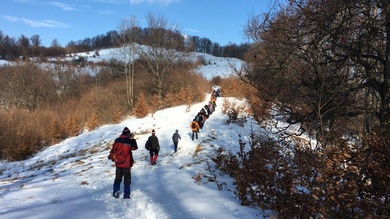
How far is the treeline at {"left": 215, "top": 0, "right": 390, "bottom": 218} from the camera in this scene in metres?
4.12

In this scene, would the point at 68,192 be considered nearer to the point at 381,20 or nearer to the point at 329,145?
the point at 329,145

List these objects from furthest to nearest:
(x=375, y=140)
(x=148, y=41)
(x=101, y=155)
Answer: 1. (x=148, y=41)
2. (x=101, y=155)
3. (x=375, y=140)

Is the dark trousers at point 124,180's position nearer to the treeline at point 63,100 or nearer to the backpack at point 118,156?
the backpack at point 118,156

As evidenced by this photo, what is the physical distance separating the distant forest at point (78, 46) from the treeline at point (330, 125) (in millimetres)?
17923

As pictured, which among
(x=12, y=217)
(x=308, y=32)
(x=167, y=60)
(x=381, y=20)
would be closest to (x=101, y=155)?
(x=12, y=217)

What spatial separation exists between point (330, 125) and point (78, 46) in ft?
345

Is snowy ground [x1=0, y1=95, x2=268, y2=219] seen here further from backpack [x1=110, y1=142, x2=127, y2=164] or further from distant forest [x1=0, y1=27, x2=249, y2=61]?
distant forest [x1=0, y1=27, x2=249, y2=61]

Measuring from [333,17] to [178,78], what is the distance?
26279 mm

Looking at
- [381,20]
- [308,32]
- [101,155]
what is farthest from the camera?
[101,155]

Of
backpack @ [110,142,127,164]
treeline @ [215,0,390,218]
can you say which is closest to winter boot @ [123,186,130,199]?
backpack @ [110,142,127,164]

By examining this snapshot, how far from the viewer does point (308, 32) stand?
5.62m

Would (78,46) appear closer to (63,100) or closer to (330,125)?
(63,100)

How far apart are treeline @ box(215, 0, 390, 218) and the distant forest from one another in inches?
706

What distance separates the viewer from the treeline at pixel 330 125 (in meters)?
4.12
